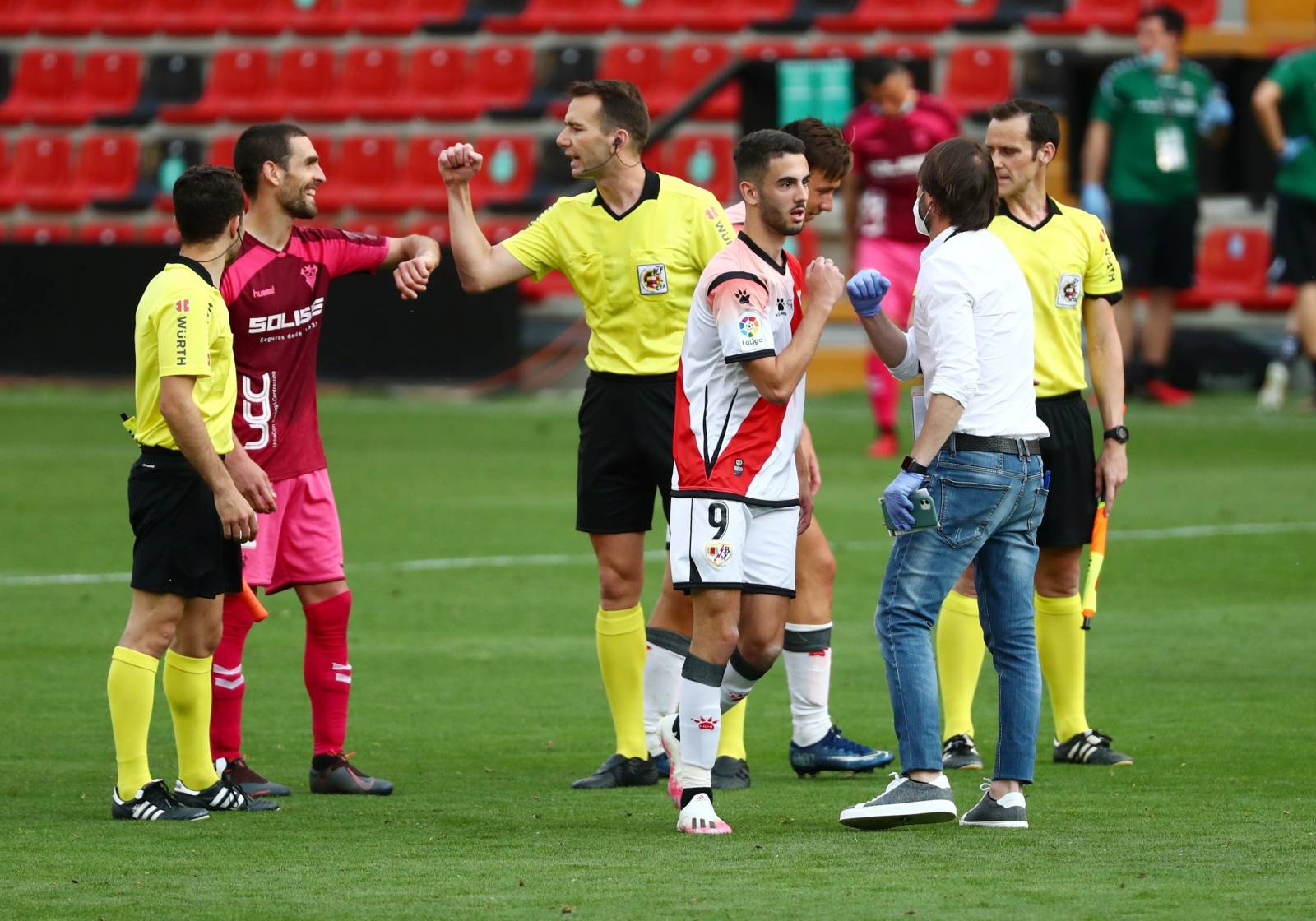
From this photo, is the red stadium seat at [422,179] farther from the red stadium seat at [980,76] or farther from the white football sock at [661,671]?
the white football sock at [661,671]

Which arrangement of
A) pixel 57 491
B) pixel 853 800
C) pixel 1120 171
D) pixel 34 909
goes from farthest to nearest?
pixel 1120 171
pixel 57 491
pixel 853 800
pixel 34 909

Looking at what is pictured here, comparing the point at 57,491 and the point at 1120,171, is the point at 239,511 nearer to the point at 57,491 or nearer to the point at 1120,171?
the point at 57,491

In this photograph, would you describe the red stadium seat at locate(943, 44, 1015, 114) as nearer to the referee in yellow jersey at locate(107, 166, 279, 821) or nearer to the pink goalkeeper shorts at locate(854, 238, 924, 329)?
the pink goalkeeper shorts at locate(854, 238, 924, 329)

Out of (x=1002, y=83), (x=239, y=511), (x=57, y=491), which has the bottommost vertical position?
(x=57, y=491)

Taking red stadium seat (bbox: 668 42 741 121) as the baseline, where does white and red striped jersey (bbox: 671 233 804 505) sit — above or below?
below

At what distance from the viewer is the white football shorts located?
5.91 metres

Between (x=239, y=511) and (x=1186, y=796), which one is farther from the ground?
(x=239, y=511)

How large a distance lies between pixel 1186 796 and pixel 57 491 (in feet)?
33.1

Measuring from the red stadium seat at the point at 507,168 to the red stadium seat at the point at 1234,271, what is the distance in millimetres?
7123

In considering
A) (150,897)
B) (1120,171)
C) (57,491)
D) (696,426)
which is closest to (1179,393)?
(1120,171)

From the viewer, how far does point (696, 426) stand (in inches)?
236

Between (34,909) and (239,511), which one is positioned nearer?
(34,909)

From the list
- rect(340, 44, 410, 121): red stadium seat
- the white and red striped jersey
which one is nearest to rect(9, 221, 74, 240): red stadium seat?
rect(340, 44, 410, 121): red stadium seat

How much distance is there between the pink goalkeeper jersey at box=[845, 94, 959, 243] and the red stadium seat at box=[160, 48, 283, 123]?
40.5ft
